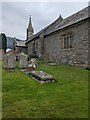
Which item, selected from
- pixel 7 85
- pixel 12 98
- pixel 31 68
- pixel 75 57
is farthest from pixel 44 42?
pixel 12 98

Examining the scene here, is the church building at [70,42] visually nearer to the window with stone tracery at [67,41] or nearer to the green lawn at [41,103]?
the window with stone tracery at [67,41]

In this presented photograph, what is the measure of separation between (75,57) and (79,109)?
13.5m

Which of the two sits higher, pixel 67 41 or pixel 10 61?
pixel 67 41

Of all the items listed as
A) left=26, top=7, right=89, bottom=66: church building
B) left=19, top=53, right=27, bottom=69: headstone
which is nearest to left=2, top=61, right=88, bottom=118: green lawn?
left=19, top=53, right=27, bottom=69: headstone

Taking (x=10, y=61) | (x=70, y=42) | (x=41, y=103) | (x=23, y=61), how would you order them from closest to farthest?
A: (x=41, y=103)
(x=10, y=61)
(x=23, y=61)
(x=70, y=42)

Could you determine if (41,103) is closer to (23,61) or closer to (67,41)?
(23,61)

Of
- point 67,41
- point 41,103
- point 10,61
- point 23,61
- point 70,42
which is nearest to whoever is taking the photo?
point 41,103

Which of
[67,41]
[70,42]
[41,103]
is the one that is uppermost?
[67,41]

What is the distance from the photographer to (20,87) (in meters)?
8.89

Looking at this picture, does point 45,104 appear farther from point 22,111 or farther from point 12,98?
point 12,98

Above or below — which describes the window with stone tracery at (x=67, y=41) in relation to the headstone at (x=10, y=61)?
above

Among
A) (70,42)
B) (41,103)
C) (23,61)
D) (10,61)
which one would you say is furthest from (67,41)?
(41,103)

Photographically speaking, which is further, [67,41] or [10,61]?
[67,41]

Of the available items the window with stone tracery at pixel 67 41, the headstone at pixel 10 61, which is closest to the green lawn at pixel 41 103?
the headstone at pixel 10 61
